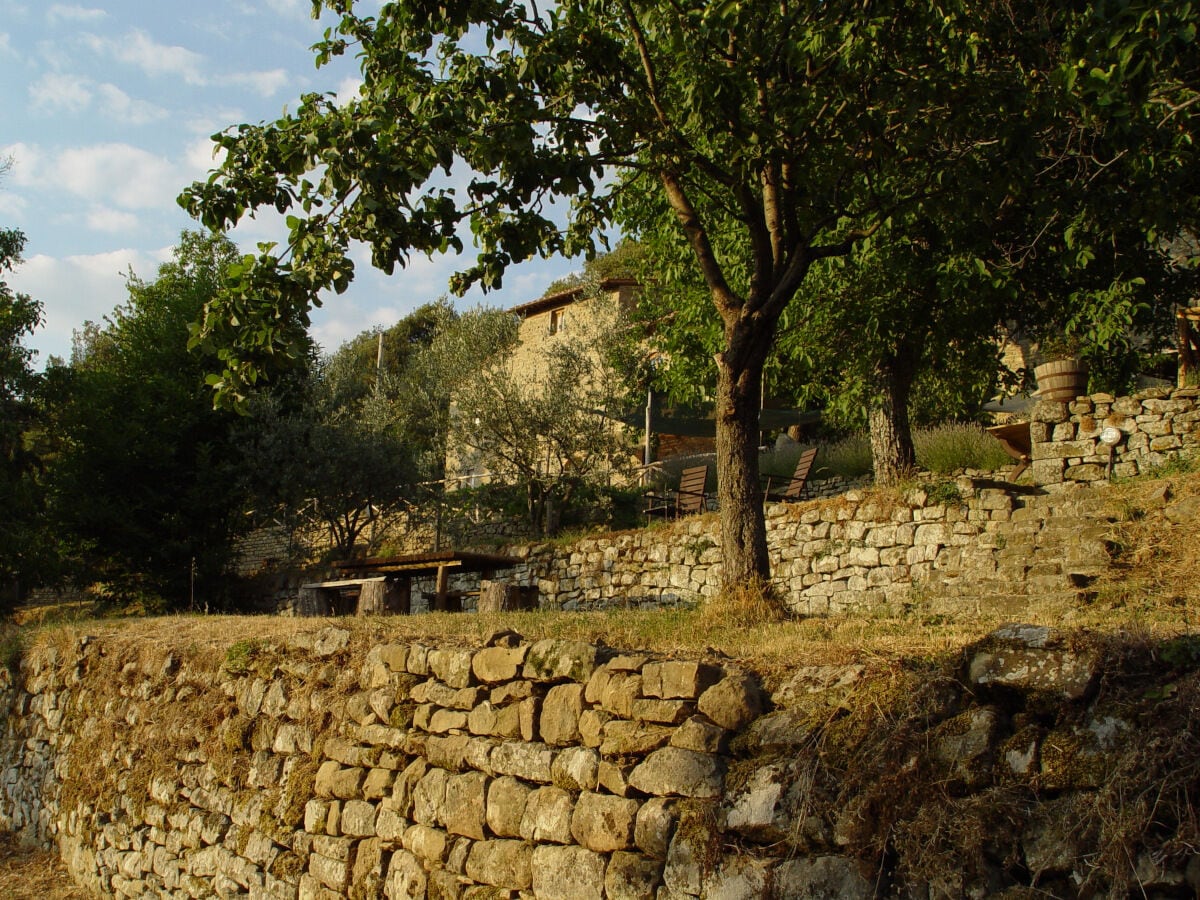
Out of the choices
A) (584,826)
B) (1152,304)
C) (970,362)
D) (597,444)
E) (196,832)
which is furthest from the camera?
(597,444)

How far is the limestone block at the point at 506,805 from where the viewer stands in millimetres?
5191

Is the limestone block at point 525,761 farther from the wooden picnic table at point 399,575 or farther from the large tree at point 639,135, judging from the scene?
the wooden picnic table at point 399,575

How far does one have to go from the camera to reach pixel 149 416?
64.4 feet

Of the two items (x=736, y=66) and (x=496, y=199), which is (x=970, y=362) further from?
(x=496, y=199)

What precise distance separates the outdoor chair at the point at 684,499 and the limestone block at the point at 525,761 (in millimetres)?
11139

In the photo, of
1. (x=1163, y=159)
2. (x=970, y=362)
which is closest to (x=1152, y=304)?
(x=970, y=362)

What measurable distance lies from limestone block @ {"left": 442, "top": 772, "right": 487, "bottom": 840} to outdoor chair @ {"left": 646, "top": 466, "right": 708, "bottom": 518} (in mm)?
11039

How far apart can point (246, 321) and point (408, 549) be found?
14080 millimetres

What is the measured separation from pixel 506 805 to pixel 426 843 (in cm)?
74

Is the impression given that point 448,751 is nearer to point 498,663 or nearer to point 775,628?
point 498,663

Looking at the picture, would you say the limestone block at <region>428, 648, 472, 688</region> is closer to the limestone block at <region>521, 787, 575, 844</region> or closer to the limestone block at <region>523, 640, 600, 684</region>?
the limestone block at <region>523, 640, 600, 684</region>

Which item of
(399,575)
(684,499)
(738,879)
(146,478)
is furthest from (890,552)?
(146,478)

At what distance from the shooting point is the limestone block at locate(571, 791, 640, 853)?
4574 millimetres

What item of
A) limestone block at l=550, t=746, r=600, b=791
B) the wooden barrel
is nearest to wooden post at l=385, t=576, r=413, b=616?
limestone block at l=550, t=746, r=600, b=791
